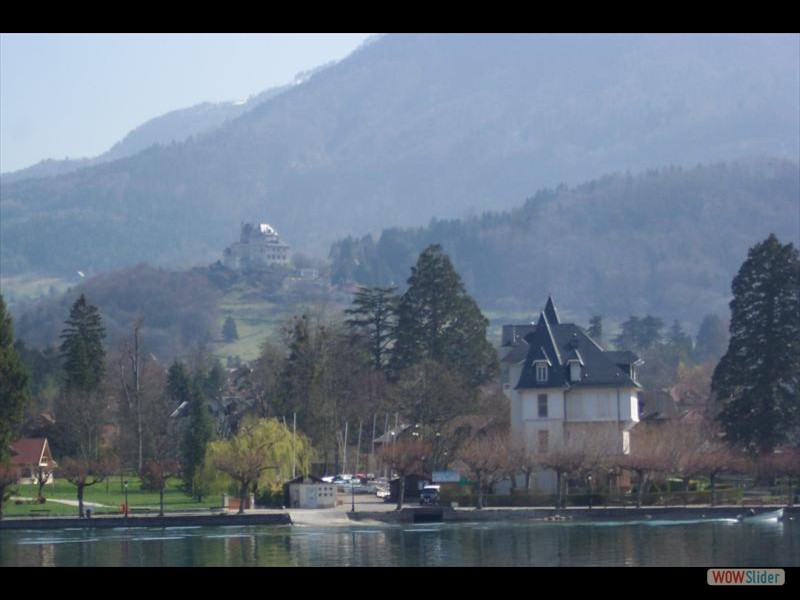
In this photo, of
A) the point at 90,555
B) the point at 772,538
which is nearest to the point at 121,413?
the point at 90,555

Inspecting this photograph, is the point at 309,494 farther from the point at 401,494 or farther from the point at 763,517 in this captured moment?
the point at 763,517

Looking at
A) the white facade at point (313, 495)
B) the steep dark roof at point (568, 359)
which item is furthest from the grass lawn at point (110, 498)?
the steep dark roof at point (568, 359)

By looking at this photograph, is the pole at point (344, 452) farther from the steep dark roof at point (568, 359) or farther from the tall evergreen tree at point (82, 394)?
the steep dark roof at point (568, 359)

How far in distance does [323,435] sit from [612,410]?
16.0m

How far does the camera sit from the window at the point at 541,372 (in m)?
62.8

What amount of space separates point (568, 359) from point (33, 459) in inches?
1113

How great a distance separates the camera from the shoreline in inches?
2034

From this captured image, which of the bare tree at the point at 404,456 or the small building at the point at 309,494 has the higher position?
the bare tree at the point at 404,456

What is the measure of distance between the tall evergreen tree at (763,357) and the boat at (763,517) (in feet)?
25.9

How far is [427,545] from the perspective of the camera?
135 feet

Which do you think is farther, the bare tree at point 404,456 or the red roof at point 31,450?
the red roof at point 31,450

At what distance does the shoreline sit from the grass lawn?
12.3 ft

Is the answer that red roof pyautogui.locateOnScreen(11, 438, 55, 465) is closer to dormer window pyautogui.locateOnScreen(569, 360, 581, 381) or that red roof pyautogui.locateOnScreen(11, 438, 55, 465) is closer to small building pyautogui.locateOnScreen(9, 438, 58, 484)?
small building pyautogui.locateOnScreen(9, 438, 58, 484)

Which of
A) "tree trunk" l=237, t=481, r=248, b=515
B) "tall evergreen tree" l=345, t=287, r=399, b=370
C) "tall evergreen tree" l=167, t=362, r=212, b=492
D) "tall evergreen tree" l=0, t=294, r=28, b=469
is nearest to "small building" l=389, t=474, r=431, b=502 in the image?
"tree trunk" l=237, t=481, r=248, b=515
